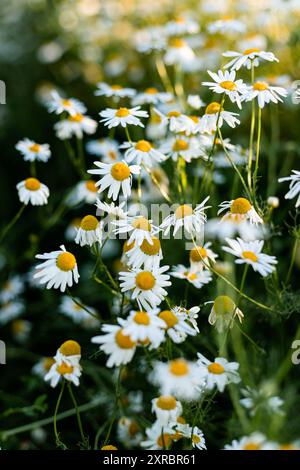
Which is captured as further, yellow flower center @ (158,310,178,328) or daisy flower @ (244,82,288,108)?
daisy flower @ (244,82,288,108)

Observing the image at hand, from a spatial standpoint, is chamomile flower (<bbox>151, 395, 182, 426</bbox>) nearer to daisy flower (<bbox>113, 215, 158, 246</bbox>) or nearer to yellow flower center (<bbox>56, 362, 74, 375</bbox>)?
yellow flower center (<bbox>56, 362, 74, 375</bbox>)

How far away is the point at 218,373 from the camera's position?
127 cm

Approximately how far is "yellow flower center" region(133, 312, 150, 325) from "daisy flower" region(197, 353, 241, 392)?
0.18 meters

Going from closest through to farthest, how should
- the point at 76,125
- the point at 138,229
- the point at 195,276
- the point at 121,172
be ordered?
the point at 138,229, the point at 121,172, the point at 195,276, the point at 76,125

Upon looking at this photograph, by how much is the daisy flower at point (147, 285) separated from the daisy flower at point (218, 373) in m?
0.15

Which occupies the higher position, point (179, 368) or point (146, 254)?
point (146, 254)

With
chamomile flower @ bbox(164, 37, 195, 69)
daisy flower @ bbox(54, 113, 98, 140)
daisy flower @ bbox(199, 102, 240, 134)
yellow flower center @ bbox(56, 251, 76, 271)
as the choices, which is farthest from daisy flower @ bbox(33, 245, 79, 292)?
chamomile flower @ bbox(164, 37, 195, 69)

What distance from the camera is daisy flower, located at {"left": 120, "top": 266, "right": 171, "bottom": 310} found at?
1.26 m

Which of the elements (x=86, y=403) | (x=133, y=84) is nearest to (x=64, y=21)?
(x=133, y=84)

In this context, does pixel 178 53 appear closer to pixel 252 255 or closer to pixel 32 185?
pixel 32 185

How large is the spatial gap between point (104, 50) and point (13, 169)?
0.87m

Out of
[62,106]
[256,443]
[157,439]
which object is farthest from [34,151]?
[256,443]

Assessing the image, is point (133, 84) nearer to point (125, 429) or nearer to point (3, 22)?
point (3, 22)

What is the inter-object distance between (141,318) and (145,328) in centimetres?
2
